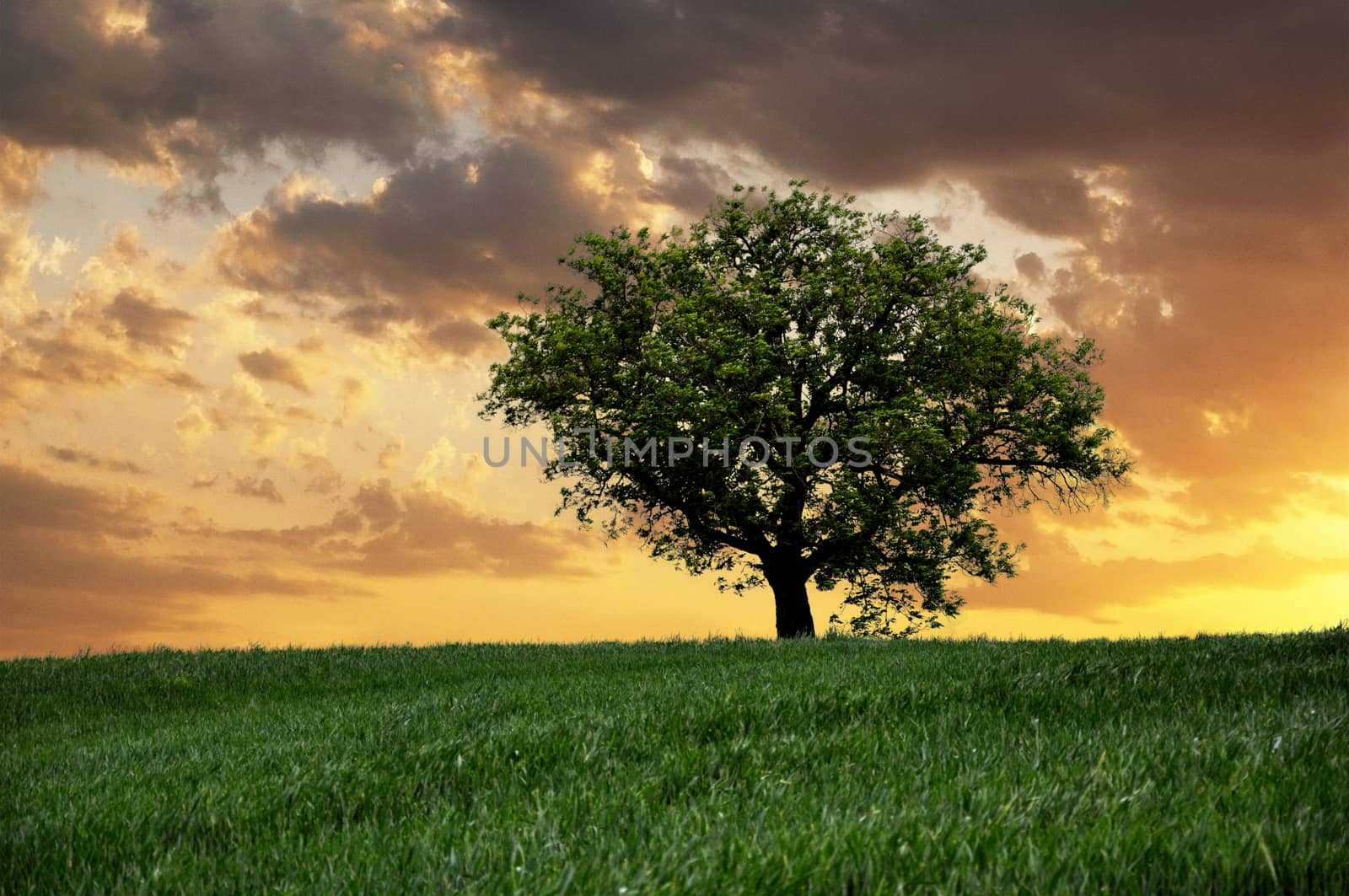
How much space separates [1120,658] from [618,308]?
17.0 meters

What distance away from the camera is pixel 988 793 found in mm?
5262

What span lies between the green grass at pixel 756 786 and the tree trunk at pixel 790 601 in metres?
12.8

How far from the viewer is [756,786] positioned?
5.88 metres

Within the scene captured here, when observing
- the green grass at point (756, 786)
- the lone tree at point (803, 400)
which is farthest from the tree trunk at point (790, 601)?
the green grass at point (756, 786)

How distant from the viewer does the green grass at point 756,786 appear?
4293mm

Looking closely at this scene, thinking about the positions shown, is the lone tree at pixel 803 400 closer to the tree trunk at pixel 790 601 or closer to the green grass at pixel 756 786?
the tree trunk at pixel 790 601

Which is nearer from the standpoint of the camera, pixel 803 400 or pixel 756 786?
pixel 756 786

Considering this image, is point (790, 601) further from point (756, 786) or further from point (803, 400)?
point (756, 786)

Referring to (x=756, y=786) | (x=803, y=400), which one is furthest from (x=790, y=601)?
(x=756, y=786)

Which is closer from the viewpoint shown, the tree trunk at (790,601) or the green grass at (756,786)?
the green grass at (756,786)

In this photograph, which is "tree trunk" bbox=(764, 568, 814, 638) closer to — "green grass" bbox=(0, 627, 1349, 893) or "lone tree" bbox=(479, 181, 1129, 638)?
"lone tree" bbox=(479, 181, 1129, 638)

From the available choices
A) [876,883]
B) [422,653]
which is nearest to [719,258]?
[422,653]

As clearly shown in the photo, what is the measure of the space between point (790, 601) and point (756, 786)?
19.1 meters

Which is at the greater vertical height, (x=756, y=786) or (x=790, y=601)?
(x=790, y=601)
